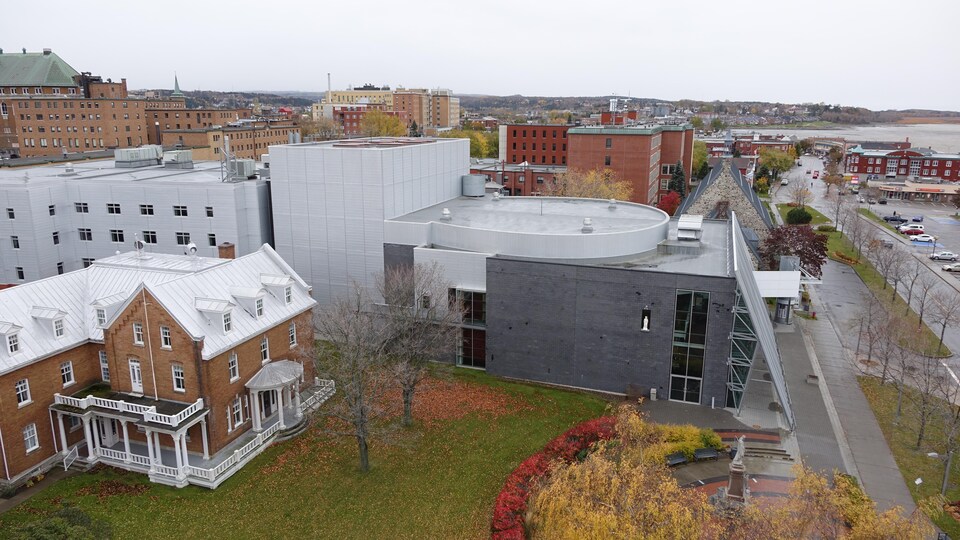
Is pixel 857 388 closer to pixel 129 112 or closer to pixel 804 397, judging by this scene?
pixel 804 397

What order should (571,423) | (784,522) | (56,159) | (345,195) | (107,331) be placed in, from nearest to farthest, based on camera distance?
(784,522)
(107,331)
(571,423)
(345,195)
(56,159)

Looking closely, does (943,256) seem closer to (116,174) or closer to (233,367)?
(233,367)

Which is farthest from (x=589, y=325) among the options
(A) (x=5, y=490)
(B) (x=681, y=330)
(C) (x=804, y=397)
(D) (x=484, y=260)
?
(A) (x=5, y=490)

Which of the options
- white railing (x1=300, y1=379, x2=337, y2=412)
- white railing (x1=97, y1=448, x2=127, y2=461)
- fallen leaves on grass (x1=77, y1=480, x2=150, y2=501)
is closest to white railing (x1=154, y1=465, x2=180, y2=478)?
fallen leaves on grass (x1=77, y1=480, x2=150, y2=501)

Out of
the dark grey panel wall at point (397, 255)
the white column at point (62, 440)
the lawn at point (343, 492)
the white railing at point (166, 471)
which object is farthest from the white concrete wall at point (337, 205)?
the white column at point (62, 440)

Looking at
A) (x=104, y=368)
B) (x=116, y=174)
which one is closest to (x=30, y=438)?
(x=104, y=368)

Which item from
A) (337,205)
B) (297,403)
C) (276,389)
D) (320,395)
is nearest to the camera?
(276,389)

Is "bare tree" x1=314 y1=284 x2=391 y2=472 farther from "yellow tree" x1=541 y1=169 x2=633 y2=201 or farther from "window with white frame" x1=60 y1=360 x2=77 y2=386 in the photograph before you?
"yellow tree" x1=541 y1=169 x2=633 y2=201
